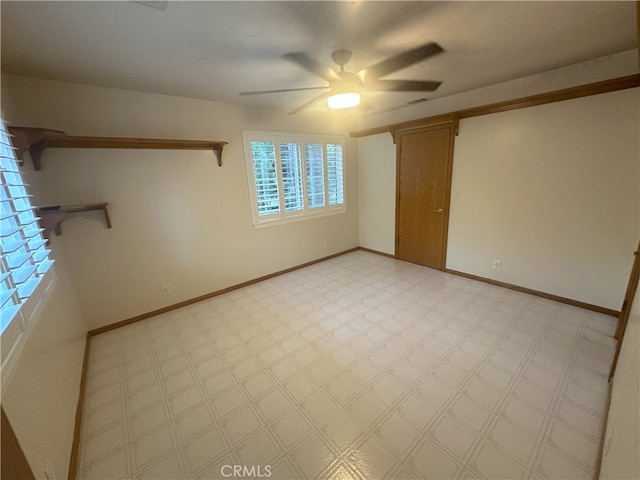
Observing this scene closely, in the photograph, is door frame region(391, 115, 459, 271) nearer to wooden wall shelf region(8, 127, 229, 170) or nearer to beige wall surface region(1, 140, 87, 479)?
wooden wall shelf region(8, 127, 229, 170)

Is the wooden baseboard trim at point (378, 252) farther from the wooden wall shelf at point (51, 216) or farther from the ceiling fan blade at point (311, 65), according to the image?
the wooden wall shelf at point (51, 216)

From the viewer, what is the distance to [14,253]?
1.41 m

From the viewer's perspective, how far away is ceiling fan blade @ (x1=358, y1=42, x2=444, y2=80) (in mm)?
1506

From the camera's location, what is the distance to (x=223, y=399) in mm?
1778

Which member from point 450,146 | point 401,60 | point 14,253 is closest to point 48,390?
point 14,253

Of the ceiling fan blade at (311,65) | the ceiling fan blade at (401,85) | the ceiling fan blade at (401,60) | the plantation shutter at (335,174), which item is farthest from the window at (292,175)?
the ceiling fan blade at (401,60)

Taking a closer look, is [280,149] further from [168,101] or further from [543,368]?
[543,368]

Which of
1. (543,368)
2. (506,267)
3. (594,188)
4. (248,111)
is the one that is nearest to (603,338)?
(543,368)

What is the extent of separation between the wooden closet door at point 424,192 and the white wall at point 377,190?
6.1 inches

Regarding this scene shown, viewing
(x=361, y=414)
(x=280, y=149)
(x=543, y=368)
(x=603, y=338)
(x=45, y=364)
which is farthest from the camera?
(x=280, y=149)

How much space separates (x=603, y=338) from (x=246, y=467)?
2.93 m

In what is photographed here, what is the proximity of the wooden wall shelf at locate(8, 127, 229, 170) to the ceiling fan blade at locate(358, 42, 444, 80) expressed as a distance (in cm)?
181

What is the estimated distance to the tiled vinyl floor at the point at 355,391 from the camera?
1370 millimetres

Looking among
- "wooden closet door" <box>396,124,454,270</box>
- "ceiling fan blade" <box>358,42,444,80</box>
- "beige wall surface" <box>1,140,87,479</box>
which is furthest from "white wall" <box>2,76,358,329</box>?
"ceiling fan blade" <box>358,42,444,80</box>
